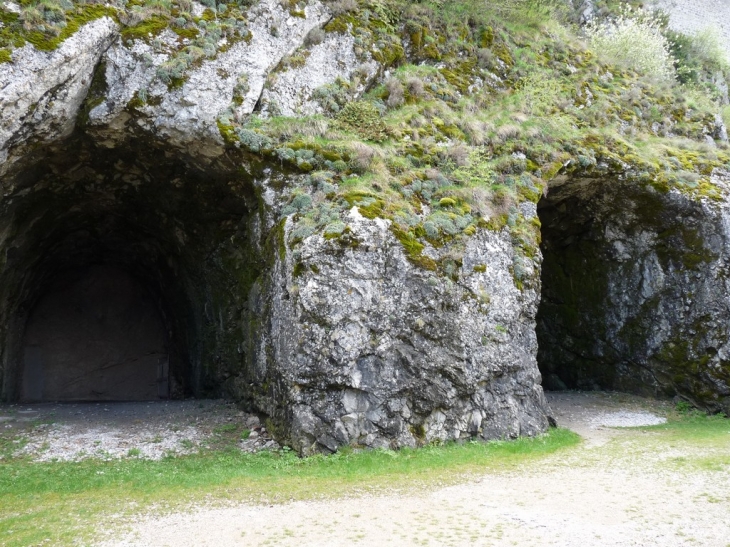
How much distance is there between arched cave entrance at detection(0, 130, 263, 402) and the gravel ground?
5.27ft

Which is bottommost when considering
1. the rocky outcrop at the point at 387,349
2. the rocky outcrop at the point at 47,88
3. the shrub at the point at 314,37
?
the rocky outcrop at the point at 387,349

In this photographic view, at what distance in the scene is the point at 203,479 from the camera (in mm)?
8594

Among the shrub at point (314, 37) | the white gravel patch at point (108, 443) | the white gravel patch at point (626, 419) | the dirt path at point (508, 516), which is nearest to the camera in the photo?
the dirt path at point (508, 516)

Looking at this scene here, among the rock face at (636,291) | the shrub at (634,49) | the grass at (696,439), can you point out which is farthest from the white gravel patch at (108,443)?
the shrub at (634,49)

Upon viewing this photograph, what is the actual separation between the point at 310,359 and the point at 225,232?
19.5 ft

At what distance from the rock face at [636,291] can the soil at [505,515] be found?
19.7 feet

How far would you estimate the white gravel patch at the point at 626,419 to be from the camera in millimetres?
12797

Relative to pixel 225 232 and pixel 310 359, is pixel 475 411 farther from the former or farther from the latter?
pixel 225 232

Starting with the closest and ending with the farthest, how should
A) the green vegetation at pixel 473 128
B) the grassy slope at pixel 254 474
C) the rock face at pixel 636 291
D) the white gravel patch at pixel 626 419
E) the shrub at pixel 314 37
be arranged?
the grassy slope at pixel 254 474 → the green vegetation at pixel 473 128 → the white gravel patch at pixel 626 419 → the shrub at pixel 314 37 → the rock face at pixel 636 291

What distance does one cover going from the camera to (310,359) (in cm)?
1004

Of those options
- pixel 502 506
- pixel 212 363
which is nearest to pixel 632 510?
pixel 502 506

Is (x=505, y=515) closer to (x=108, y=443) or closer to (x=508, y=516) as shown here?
(x=508, y=516)

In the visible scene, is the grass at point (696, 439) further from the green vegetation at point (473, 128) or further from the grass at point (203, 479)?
the green vegetation at point (473, 128)

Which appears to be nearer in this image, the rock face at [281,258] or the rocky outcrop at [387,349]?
the rocky outcrop at [387,349]
